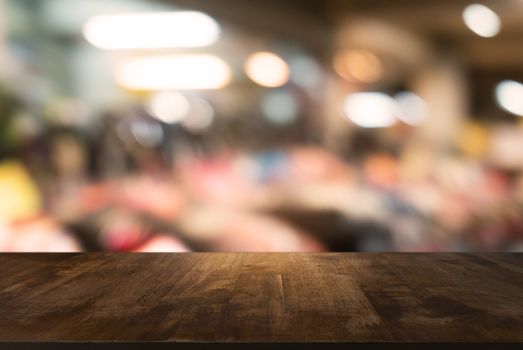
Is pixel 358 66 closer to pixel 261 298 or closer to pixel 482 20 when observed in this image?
pixel 482 20

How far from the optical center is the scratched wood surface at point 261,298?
0.41 metres

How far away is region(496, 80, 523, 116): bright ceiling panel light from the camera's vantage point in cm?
210

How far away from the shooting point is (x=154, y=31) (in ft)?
6.59

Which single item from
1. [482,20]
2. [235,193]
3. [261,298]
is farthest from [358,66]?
[261,298]

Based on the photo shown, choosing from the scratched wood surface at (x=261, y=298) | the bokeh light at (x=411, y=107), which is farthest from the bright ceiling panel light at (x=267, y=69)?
the scratched wood surface at (x=261, y=298)

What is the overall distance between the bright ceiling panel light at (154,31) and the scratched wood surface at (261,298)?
4.47 feet

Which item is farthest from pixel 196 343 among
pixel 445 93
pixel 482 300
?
pixel 445 93

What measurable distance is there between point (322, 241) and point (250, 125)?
0.44 m

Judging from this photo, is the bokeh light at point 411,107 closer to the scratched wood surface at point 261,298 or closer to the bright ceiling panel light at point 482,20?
the bright ceiling panel light at point 482,20

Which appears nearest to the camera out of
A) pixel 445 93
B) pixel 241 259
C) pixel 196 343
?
pixel 196 343

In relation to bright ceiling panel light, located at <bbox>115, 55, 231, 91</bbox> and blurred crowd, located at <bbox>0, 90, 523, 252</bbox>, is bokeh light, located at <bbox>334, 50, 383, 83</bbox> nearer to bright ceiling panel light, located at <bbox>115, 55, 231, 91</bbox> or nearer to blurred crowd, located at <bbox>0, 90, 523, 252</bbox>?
blurred crowd, located at <bbox>0, 90, 523, 252</bbox>

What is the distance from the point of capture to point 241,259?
72cm

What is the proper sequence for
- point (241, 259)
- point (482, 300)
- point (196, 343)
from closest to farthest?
1. point (196, 343)
2. point (482, 300)
3. point (241, 259)

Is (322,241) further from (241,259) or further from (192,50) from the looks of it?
(241,259)
